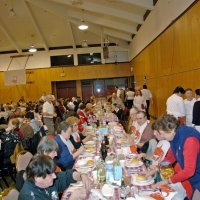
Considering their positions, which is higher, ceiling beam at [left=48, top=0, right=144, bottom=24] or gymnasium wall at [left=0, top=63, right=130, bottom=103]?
ceiling beam at [left=48, top=0, right=144, bottom=24]

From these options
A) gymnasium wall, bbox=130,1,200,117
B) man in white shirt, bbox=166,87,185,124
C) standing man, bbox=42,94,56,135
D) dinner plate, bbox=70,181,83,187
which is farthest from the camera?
standing man, bbox=42,94,56,135

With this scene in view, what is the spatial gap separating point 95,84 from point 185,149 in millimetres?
18998

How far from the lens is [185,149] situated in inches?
102

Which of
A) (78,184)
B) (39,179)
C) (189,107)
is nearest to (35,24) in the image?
(189,107)

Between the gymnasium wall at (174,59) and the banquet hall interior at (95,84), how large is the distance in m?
Result: 0.03

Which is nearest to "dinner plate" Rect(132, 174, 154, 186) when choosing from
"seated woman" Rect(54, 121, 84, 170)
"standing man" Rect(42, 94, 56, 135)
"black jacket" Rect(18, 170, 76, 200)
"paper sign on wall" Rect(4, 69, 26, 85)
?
"black jacket" Rect(18, 170, 76, 200)

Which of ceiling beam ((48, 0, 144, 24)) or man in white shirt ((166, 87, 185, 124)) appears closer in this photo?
man in white shirt ((166, 87, 185, 124))

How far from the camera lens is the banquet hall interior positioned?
9.66ft

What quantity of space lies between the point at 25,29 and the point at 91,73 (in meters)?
6.11

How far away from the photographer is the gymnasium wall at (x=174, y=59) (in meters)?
7.13

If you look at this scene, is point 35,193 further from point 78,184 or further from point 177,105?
point 177,105

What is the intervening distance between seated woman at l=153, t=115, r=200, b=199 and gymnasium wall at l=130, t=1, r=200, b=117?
4.59 meters

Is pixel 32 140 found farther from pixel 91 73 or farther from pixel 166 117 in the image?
pixel 91 73

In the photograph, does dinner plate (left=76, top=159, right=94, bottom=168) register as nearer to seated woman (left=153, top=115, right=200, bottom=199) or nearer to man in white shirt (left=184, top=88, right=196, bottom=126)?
seated woman (left=153, top=115, right=200, bottom=199)
